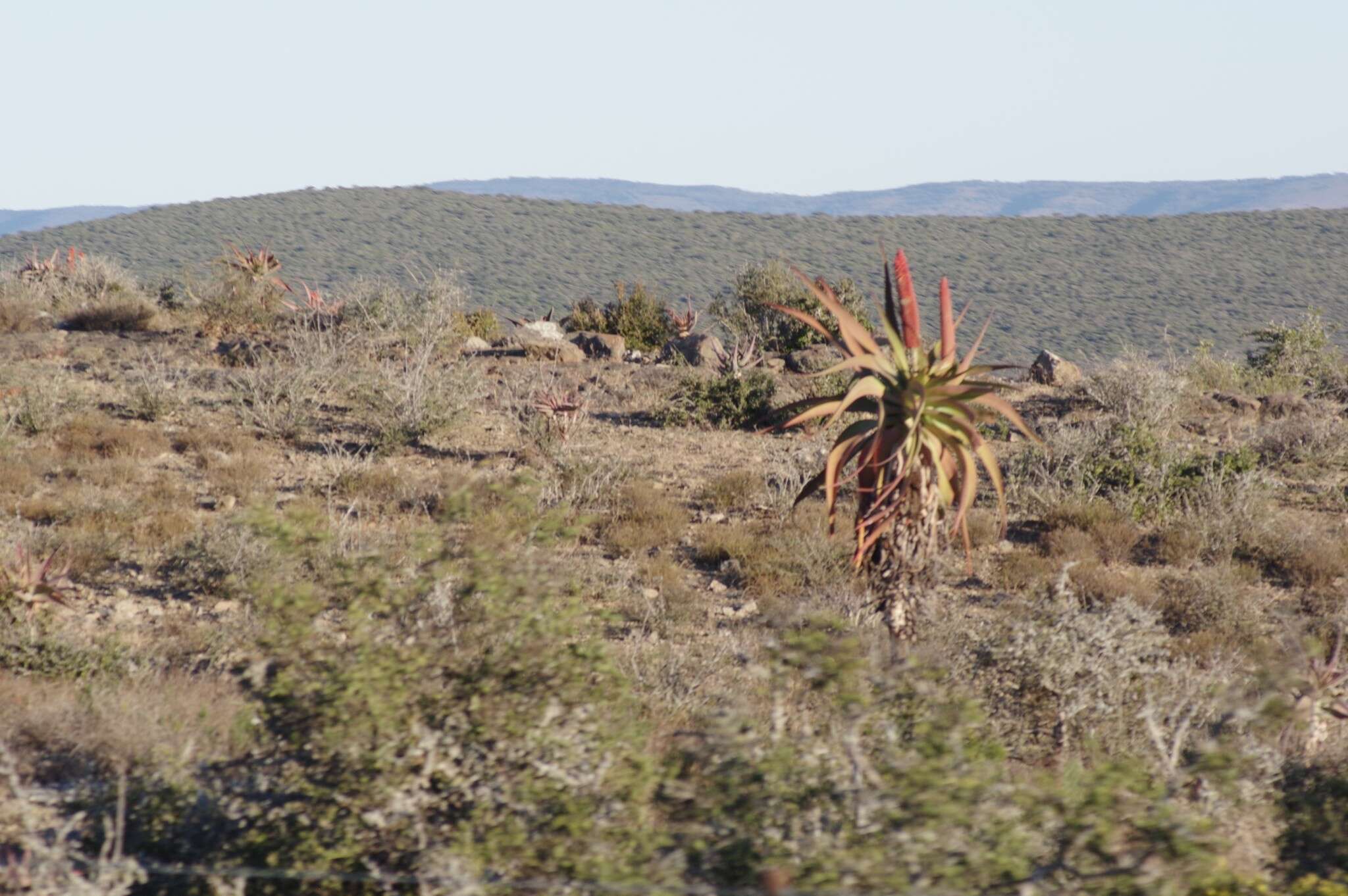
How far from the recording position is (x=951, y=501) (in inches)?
240

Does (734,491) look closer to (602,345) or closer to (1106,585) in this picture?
(1106,585)

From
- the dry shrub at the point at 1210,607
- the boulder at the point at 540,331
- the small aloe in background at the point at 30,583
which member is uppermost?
the boulder at the point at 540,331

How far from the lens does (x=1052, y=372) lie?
15969 millimetres

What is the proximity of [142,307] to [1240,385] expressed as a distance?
17.1 meters

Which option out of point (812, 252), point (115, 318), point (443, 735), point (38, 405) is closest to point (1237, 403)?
point (443, 735)

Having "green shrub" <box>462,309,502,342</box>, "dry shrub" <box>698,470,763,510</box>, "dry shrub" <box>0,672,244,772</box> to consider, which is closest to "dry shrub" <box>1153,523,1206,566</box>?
"dry shrub" <box>698,470,763,510</box>

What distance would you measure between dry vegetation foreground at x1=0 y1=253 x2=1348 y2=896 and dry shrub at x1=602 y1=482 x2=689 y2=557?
0.06 m

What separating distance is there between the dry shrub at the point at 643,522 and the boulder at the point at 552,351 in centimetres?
627

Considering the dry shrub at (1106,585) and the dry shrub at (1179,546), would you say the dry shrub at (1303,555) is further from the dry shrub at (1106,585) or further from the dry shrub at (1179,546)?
the dry shrub at (1106,585)

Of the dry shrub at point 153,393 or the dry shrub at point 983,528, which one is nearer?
the dry shrub at point 983,528

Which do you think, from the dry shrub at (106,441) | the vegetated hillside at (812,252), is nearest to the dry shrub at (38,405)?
the dry shrub at (106,441)

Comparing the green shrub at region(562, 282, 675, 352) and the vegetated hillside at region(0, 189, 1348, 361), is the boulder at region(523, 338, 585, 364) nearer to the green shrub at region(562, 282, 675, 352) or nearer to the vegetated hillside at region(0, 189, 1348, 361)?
the green shrub at region(562, 282, 675, 352)

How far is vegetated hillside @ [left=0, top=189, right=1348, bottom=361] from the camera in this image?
41625 mm

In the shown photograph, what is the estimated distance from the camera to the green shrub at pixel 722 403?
13273 millimetres
